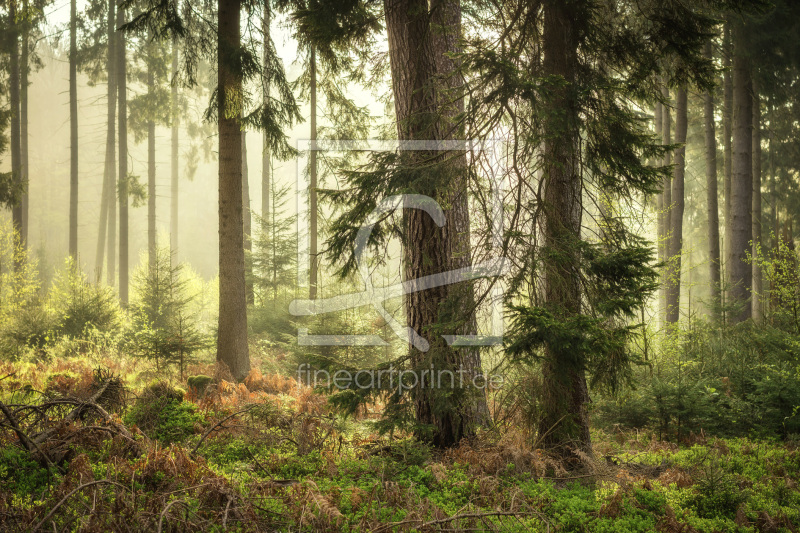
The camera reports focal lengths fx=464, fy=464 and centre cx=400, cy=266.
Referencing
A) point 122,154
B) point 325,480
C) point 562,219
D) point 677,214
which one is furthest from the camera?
point 122,154

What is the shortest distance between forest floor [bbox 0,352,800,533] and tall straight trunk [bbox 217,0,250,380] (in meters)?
3.27

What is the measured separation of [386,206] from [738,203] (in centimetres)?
1185

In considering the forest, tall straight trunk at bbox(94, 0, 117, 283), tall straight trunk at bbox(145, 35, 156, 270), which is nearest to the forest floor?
the forest

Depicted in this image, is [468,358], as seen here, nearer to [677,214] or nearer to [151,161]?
[677,214]

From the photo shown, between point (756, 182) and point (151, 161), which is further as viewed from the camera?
point (151, 161)

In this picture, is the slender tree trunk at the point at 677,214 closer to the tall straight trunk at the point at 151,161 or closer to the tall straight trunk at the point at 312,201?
the tall straight trunk at the point at 312,201

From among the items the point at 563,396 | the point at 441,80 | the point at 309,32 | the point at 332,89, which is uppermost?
the point at 332,89

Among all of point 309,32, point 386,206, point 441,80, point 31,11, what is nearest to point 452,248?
point 386,206

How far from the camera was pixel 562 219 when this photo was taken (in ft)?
14.3

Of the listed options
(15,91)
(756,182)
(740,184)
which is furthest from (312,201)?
(756,182)

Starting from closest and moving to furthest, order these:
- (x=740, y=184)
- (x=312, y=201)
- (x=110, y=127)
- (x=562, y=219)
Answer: (x=562, y=219) → (x=740, y=184) → (x=312, y=201) → (x=110, y=127)

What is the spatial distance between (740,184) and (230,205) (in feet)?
41.5

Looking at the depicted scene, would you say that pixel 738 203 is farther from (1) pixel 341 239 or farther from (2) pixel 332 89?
(1) pixel 341 239

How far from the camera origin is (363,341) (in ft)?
31.2
